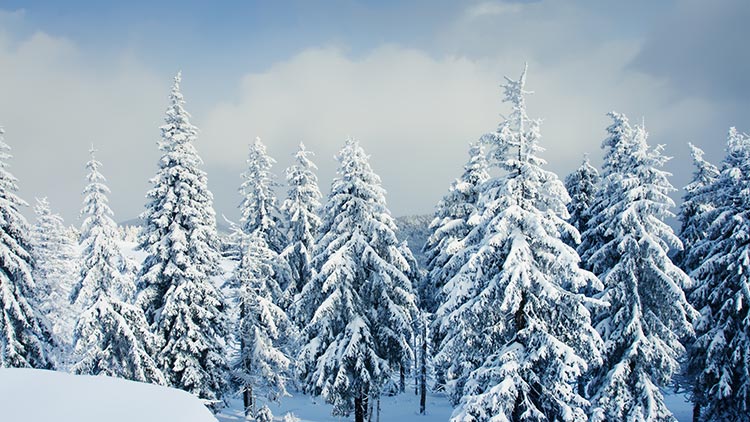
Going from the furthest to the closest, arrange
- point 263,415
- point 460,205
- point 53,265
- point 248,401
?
point 53,265, point 248,401, point 460,205, point 263,415

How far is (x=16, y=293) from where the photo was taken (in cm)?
1973

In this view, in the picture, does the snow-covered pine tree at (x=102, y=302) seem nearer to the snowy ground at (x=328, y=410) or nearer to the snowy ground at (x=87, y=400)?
the snowy ground at (x=328, y=410)

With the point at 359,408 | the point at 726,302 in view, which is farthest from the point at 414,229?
the point at 726,302

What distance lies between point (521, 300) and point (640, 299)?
23.1 ft

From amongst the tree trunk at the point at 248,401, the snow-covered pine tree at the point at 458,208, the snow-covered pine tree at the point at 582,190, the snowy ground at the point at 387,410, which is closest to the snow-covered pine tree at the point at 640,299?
the snow-covered pine tree at the point at 458,208

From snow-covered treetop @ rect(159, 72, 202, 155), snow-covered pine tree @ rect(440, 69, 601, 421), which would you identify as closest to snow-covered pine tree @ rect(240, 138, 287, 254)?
snow-covered treetop @ rect(159, 72, 202, 155)

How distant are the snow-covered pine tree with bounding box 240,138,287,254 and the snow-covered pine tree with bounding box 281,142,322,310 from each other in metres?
1.52

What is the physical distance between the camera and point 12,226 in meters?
20.0

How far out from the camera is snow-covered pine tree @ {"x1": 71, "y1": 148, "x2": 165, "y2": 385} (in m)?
19.0

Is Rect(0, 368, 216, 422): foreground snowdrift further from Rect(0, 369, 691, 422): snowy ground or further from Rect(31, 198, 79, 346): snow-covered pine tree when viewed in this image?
Rect(31, 198, 79, 346): snow-covered pine tree

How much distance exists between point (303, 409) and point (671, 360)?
2300 cm

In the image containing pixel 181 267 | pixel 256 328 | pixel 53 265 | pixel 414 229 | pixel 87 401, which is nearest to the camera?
pixel 87 401

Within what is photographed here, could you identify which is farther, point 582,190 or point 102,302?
point 582,190

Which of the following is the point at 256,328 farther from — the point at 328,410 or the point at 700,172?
the point at 700,172
